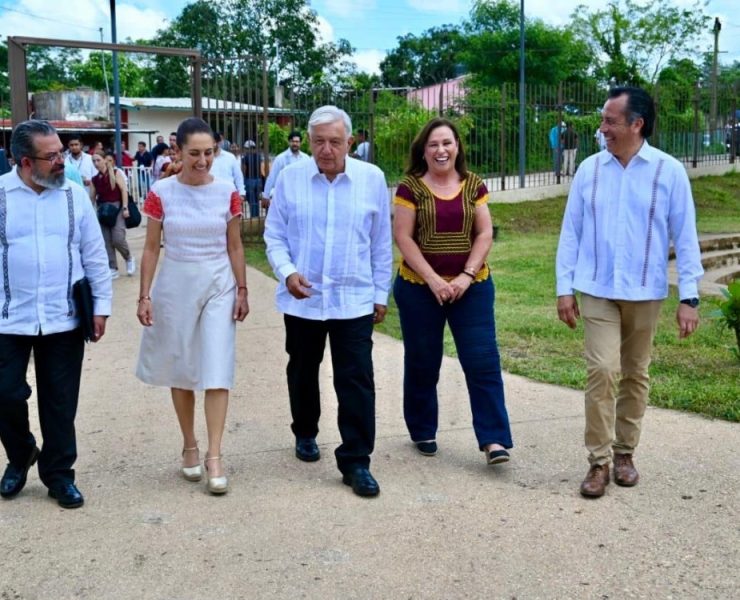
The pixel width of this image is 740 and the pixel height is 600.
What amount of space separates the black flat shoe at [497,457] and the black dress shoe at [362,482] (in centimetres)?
59

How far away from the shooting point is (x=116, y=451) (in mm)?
5430

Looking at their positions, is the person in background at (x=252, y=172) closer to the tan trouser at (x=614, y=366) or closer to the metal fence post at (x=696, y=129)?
the tan trouser at (x=614, y=366)

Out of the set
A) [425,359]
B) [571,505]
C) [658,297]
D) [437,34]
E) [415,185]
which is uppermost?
[437,34]

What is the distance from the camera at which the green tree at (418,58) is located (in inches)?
2825

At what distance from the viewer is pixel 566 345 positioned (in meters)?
7.94

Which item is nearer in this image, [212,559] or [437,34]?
[212,559]

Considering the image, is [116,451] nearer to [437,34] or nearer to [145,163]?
[145,163]

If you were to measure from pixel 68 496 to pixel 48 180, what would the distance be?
139 cm

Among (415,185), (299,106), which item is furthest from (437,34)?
(415,185)

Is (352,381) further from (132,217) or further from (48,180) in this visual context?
(132,217)

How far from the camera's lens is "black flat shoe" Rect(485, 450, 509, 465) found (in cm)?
494

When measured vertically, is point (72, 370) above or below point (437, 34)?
below

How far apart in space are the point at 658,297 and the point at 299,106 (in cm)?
1182

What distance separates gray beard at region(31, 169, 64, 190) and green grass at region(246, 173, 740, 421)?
3591 mm
